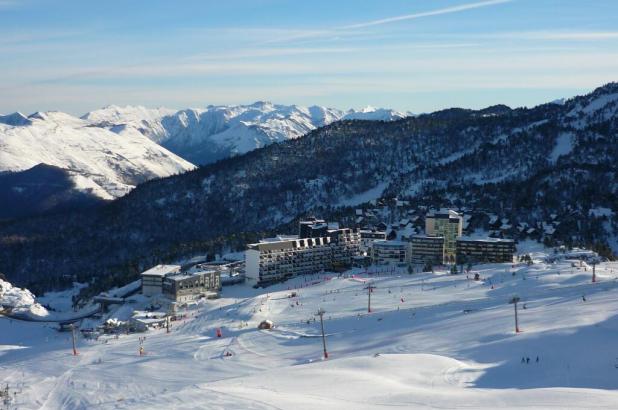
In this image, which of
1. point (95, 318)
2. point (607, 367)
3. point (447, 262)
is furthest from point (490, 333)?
point (95, 318)

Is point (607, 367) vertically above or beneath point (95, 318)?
above

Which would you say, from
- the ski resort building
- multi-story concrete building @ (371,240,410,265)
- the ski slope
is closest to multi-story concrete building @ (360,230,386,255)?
multi-story concrete building @ (371,240,410,265)

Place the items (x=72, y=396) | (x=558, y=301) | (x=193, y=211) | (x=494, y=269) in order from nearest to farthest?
(x=72, y=396) < (x=558, y=301) < (x=494, y=269) < (x=193, y=211)

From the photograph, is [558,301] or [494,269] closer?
[558,301]

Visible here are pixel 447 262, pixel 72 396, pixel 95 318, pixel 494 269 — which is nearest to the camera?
pixel 72 396

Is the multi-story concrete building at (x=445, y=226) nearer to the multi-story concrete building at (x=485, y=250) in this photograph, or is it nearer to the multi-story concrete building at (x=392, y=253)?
the multi-story concrete building at (x=485, y=250)

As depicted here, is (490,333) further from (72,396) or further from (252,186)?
(252,186)

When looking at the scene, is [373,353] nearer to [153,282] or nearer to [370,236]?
[153,282]

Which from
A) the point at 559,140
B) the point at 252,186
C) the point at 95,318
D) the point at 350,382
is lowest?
the point at 95,318

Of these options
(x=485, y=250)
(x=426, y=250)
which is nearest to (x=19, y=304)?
(x=426, y=250)
